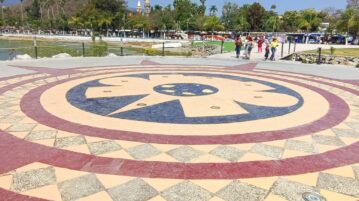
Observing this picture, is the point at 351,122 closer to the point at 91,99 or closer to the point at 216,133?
the point at 216,133

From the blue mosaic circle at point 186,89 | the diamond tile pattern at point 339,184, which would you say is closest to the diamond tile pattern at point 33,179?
the diamond tile pattern at point 339,184

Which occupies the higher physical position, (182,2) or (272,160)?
(182,2)

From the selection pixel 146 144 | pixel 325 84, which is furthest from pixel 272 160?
pixel 325 84

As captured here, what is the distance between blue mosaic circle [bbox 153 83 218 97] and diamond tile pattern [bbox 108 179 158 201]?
567 centimetres

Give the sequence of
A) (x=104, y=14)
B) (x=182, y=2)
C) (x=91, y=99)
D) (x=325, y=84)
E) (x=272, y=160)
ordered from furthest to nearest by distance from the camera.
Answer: (x=182, y=2)
(x=104, y=14)
(x=325, y=84)
(x=91, y=99)
(x=272, y=160)

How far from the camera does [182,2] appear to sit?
299 feet

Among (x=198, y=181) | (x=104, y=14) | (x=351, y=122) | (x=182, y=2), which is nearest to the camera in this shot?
(x=198, y=181)

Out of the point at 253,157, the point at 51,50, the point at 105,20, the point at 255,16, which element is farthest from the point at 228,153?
the point at 255,16

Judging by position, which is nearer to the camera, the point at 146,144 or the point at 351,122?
the point at 146,144

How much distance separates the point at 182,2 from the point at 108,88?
277 ft

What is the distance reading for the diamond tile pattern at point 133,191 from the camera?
415cm

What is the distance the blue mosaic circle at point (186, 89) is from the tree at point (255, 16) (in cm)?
8425

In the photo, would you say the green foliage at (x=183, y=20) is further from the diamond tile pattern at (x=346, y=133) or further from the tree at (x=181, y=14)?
the diamond tile pattern at (x=346, y=133)

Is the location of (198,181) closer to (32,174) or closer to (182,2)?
(32,174)
